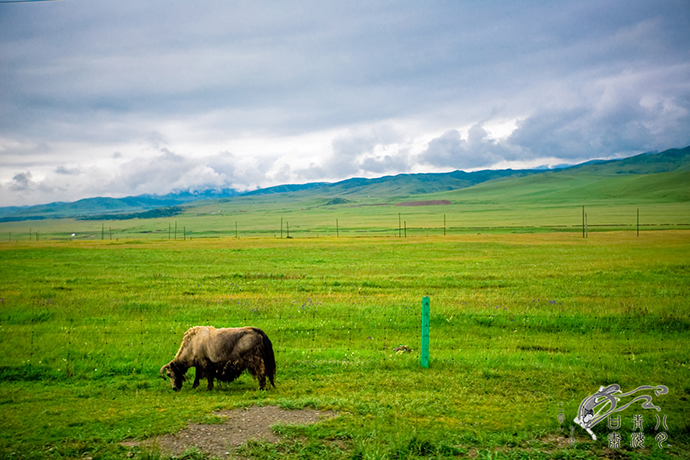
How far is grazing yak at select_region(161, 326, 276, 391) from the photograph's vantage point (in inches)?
345

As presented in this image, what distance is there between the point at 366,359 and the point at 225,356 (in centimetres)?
363

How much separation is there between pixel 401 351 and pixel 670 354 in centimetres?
689

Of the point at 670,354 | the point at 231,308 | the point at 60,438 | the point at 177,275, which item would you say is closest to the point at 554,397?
the point at 670,354

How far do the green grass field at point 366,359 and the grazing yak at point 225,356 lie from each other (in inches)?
15.1

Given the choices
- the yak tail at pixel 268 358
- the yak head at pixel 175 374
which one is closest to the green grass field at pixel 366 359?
the yak head at pixel 175 374

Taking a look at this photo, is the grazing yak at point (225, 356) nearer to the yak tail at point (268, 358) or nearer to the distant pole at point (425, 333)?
the yak tail at point (268, 358)

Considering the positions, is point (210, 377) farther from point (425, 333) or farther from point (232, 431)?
point (425, 333)

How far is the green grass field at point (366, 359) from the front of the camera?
668 centimetres

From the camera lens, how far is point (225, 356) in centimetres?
889

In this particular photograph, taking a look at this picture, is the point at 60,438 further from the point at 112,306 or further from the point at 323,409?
the point at 112,306

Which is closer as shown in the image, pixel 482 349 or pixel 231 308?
pixel 482 349

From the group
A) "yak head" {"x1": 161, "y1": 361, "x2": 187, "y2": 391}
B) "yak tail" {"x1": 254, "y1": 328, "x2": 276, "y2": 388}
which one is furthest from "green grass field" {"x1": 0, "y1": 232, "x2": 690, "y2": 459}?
"yak tail" {"x1": 254, "y1": 328, "x2": 276, "y2": 388}

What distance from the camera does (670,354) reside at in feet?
37.1

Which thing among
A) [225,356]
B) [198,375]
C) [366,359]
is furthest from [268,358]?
[366,359]
